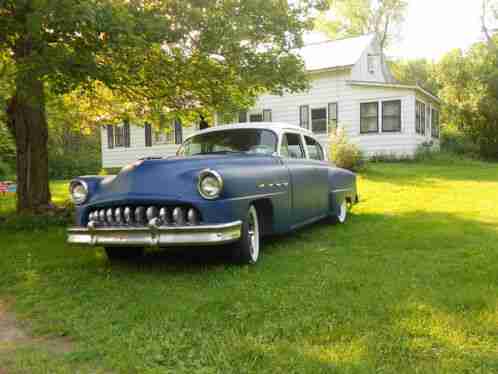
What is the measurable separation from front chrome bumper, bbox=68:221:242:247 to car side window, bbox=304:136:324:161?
2939 mm

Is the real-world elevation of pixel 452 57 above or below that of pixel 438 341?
above

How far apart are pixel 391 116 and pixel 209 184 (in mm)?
18154

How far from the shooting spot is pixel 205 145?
6.67 m

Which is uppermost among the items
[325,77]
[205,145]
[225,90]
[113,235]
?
[325,77]

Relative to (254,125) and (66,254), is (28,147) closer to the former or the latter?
(66,254)

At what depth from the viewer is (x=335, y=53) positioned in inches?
Result: 958

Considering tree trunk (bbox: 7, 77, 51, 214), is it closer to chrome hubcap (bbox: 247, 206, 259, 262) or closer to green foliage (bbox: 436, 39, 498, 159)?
chrome hubcap (bbox: 247, 206, 259, 262)

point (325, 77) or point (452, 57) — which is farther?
point (452, 57)

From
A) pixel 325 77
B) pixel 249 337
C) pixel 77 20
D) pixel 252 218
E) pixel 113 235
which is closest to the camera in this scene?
pixel 249 337

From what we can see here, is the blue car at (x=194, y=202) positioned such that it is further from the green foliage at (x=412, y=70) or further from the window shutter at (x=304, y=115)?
the green foliage at (x=412, y=70)

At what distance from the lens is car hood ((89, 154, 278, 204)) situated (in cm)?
484

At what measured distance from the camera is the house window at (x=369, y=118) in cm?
2188

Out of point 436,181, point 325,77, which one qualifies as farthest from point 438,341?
point 325,77

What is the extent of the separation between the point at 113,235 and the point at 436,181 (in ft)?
37.3
